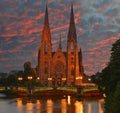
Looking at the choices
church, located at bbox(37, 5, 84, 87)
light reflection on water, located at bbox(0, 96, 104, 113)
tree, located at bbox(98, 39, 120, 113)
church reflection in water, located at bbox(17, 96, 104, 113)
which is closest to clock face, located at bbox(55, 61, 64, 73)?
church, located at bbox(37, 5, 84, 87)

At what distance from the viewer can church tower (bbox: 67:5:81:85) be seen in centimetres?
15174

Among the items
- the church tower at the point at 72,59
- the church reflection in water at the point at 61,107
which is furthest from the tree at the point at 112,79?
the church tower at the point at 72,59

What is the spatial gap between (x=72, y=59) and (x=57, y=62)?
5607 mm

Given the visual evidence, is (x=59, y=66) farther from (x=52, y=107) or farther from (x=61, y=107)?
(x=61, y=107)

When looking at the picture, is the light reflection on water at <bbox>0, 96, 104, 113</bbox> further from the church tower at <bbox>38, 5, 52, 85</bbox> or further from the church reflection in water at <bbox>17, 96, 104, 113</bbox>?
the church tower at <bbox>38, 5, 52, 85</bbox>

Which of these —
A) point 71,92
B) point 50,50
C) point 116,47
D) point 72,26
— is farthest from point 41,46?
point 116,47

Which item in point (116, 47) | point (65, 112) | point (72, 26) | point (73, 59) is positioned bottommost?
point (65, 112)

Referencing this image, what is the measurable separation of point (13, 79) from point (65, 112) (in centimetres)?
8369

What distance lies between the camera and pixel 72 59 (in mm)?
154750

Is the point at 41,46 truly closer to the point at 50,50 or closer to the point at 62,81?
the point at 50,50

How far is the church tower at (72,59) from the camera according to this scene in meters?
152

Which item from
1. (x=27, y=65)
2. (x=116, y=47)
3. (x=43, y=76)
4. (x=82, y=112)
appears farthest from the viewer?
(x=43, y=76)

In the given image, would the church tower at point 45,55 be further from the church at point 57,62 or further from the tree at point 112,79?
the tree at point 112,79

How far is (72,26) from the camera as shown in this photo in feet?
522
